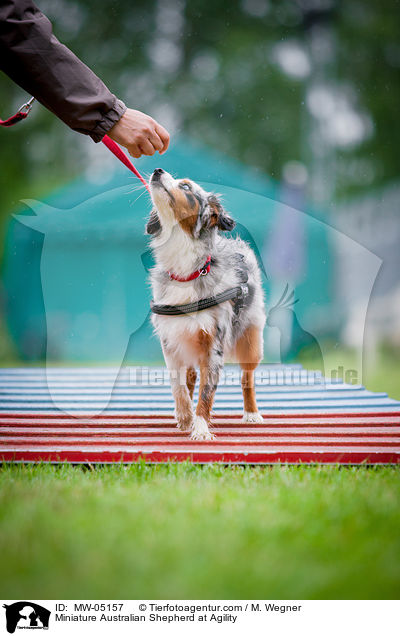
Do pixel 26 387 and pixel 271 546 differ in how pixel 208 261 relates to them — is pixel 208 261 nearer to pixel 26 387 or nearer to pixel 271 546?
pixel 271 546

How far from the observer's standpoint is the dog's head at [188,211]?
2684mm

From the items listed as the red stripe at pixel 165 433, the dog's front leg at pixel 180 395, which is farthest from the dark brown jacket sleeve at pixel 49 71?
the red stripe at pixel 165 433

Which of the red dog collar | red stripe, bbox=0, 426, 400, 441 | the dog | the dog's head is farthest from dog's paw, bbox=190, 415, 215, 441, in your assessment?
the dog's head

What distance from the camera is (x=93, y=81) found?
2.09 m

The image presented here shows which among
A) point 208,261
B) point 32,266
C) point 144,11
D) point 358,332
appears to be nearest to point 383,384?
point 358,332

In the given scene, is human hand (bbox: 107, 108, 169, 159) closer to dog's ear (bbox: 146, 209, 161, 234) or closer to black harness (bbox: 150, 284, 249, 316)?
dog's ear (bbox: 146, 209, 161, 234)

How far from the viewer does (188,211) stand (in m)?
2.76

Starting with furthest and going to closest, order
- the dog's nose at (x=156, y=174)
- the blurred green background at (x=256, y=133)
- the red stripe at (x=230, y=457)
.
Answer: the blurred green background at (x=256, y=133) < the dog's nose at (x=156, y=174) < the red stripe at (x=230, y=457)

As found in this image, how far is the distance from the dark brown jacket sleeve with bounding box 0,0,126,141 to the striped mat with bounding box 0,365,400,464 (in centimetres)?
135

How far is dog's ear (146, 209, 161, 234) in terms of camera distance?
110 inches

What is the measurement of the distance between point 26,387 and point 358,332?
254cm
